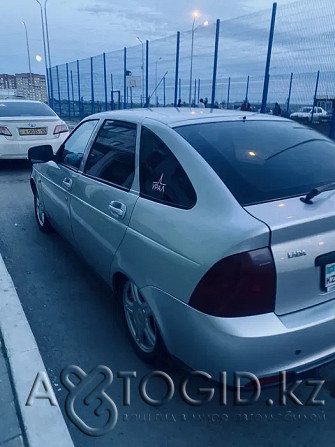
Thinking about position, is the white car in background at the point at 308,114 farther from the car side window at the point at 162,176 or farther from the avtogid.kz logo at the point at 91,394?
the avtogid.kz logo at the point at 91,394

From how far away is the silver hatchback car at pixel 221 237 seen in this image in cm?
182

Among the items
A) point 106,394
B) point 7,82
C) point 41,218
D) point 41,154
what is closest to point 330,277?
point 106,394

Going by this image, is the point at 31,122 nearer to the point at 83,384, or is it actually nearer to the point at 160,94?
the point at 83,384

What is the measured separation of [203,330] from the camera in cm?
190

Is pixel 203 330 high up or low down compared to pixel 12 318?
up

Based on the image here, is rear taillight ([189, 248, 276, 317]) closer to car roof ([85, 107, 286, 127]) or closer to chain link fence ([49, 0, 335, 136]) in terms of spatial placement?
car roof ([85, 107, 286, 127])

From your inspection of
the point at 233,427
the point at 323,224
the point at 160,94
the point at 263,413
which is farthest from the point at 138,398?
the point at 160,94

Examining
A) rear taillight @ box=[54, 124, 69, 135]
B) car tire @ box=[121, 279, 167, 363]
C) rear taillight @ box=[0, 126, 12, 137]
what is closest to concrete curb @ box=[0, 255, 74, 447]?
car tire @ box=[121, 279, 167, 363]

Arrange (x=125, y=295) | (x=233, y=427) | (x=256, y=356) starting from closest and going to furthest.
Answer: (x=256, y=356) < (x=233, y=427) < (x=125, y=295)

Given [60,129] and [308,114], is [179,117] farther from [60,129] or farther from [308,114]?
[308,114]

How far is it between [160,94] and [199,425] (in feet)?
68.6

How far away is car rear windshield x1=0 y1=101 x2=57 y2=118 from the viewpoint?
845cm

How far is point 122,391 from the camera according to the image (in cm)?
245

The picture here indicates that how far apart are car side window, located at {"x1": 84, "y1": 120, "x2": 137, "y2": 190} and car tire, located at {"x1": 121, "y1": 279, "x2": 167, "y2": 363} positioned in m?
0.76
